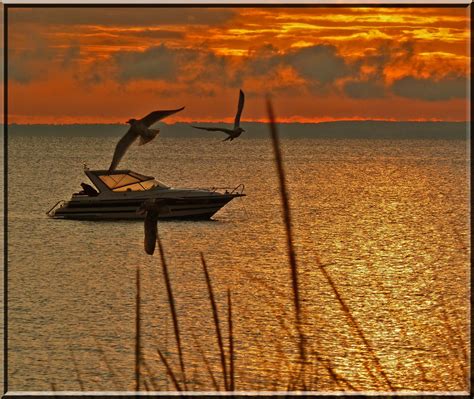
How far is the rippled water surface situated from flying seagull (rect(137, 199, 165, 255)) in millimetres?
423

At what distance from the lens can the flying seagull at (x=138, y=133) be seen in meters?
5.92

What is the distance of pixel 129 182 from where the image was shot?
43.2m

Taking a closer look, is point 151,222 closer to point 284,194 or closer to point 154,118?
point 284,194

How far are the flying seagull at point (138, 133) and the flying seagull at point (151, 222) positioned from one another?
1650 mm

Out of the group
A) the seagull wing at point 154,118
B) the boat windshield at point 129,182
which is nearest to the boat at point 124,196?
the boat windshield at point 129,182

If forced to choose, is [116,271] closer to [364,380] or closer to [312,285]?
[312,285]

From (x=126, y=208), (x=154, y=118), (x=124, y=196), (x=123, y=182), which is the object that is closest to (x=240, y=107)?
(x=154, y=118)

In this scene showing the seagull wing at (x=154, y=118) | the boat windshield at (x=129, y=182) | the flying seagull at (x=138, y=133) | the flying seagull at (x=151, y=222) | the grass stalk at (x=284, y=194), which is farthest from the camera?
the boat windshield at (x=129, y=182)

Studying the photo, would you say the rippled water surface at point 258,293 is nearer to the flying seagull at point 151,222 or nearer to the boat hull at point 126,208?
the flying seagull at point 151,222

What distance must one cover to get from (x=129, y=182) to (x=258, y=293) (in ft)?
43.2

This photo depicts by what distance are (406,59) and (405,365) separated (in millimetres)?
45669

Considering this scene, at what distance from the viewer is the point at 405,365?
21.4m

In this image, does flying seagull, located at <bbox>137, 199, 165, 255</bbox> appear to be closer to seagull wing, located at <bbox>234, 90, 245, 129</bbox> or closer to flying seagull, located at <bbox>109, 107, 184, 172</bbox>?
flying seagull, located at <bbox>109, 107, 184, 172</bbox>

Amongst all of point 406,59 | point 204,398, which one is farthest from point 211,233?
point 204,398
